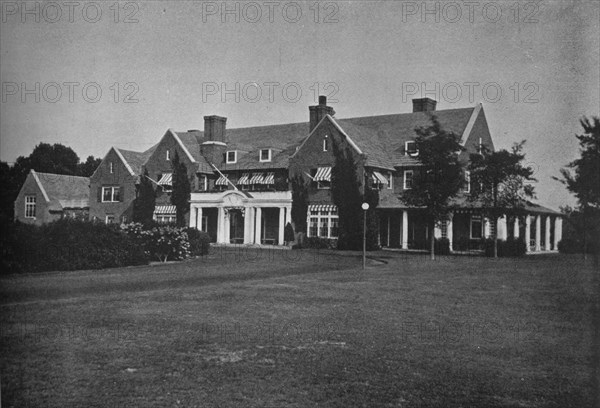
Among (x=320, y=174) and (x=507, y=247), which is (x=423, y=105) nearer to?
(x=320, y=174)

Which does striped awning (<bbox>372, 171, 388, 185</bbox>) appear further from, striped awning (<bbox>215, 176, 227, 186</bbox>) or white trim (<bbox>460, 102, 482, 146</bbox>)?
striped awning (<bbox>215, 176, 227, 186</bbox>)

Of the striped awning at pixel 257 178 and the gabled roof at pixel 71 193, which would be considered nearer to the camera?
the gabled roof at pixel 71 193

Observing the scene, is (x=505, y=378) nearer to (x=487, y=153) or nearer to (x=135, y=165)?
(x=135, y=165)

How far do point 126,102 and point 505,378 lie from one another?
965 cm

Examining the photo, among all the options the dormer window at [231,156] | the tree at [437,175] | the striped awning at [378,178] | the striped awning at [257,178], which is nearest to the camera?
the tree at [437,175]

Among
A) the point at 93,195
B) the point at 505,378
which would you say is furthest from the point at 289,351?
the point at 93,195

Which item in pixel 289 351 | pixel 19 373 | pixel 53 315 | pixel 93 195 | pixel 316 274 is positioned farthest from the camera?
pixel 93 195

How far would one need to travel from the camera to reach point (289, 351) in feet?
27.8

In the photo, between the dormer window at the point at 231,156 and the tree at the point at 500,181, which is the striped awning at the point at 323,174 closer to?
the dormer window at the point at 231,156

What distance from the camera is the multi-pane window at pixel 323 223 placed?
123 feet

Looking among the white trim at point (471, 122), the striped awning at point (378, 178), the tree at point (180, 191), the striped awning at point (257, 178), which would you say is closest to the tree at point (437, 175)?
the striped awning at point (378, 178)

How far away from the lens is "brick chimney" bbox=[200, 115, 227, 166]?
35594 millimetres

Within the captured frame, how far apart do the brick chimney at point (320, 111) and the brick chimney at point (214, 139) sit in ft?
25.9

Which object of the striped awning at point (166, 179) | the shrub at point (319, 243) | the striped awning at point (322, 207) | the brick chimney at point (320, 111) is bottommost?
the shrub at point (319, 243)
